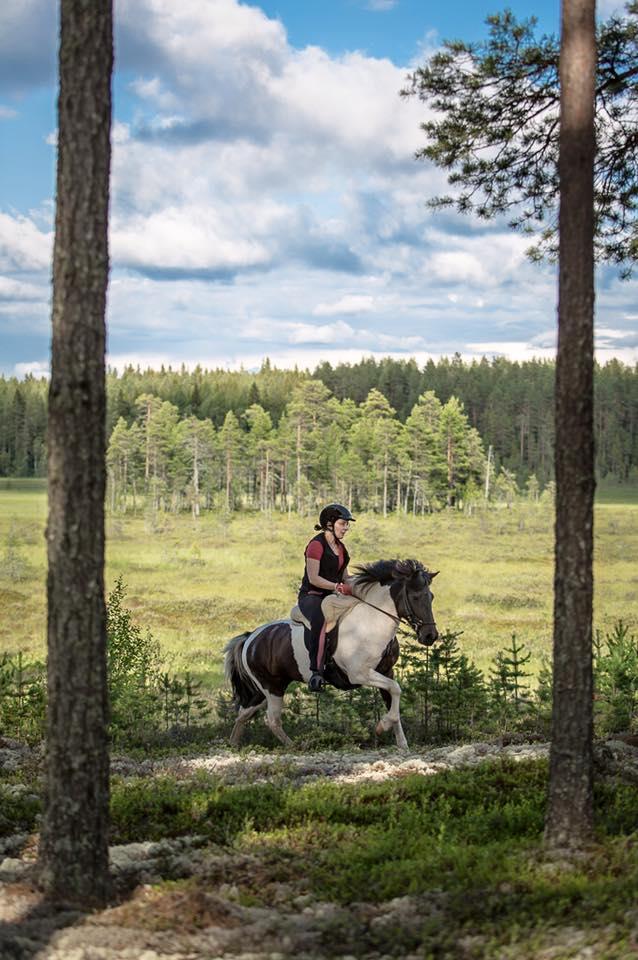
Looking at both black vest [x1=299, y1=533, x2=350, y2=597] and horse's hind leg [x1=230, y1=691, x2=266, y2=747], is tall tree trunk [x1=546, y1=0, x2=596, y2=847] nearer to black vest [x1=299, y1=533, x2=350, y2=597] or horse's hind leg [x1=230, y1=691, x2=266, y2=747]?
black vest [x1=299, y1=533, x2=350, y2=597]

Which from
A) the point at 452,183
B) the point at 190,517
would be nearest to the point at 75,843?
the point at 452,183

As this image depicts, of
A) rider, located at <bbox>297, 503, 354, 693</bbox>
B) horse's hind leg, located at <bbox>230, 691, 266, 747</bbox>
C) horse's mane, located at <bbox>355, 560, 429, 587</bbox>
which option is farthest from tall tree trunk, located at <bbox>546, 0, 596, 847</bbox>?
horse's hind leg, located at <bbox>230, 691, 266, 747</bbox>

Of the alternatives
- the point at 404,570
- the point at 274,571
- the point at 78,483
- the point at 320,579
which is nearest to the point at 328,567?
the point at 320,579

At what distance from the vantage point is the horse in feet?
43.9

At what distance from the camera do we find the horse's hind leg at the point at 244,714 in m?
15.1

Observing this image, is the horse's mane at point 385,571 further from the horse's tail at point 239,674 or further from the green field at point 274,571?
the green field at point 274,571

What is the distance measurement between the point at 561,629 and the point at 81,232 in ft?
15.0

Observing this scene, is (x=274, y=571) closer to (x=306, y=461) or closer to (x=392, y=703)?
(x=306, y=461)

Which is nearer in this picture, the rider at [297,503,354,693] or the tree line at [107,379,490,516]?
the rider at [297,503,354,693]

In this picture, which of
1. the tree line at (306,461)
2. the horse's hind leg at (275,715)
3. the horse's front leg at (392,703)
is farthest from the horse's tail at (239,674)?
the tree line at (306,461)

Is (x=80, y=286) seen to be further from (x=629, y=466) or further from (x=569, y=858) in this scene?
(x=629, y=466)

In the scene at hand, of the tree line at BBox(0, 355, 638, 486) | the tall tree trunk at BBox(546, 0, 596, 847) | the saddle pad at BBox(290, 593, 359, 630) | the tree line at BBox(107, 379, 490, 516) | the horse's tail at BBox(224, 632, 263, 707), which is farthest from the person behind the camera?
the tree line at BBox(0, 355, 638, 486)

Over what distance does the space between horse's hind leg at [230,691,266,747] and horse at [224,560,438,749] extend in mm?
338

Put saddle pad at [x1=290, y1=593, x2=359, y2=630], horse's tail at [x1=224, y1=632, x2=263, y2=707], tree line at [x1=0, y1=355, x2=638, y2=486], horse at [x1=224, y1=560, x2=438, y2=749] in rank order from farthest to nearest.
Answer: tree line at [x1=0, y1=355, x2=638, y2=486] → horse's tail at [x1=224, y1=632, x2=263, y2=707] → saddle pad at [x1=290, y1=593, x2=359, y2=630] → horse at [x1=224, y1=560, x2=438, y2=749]
